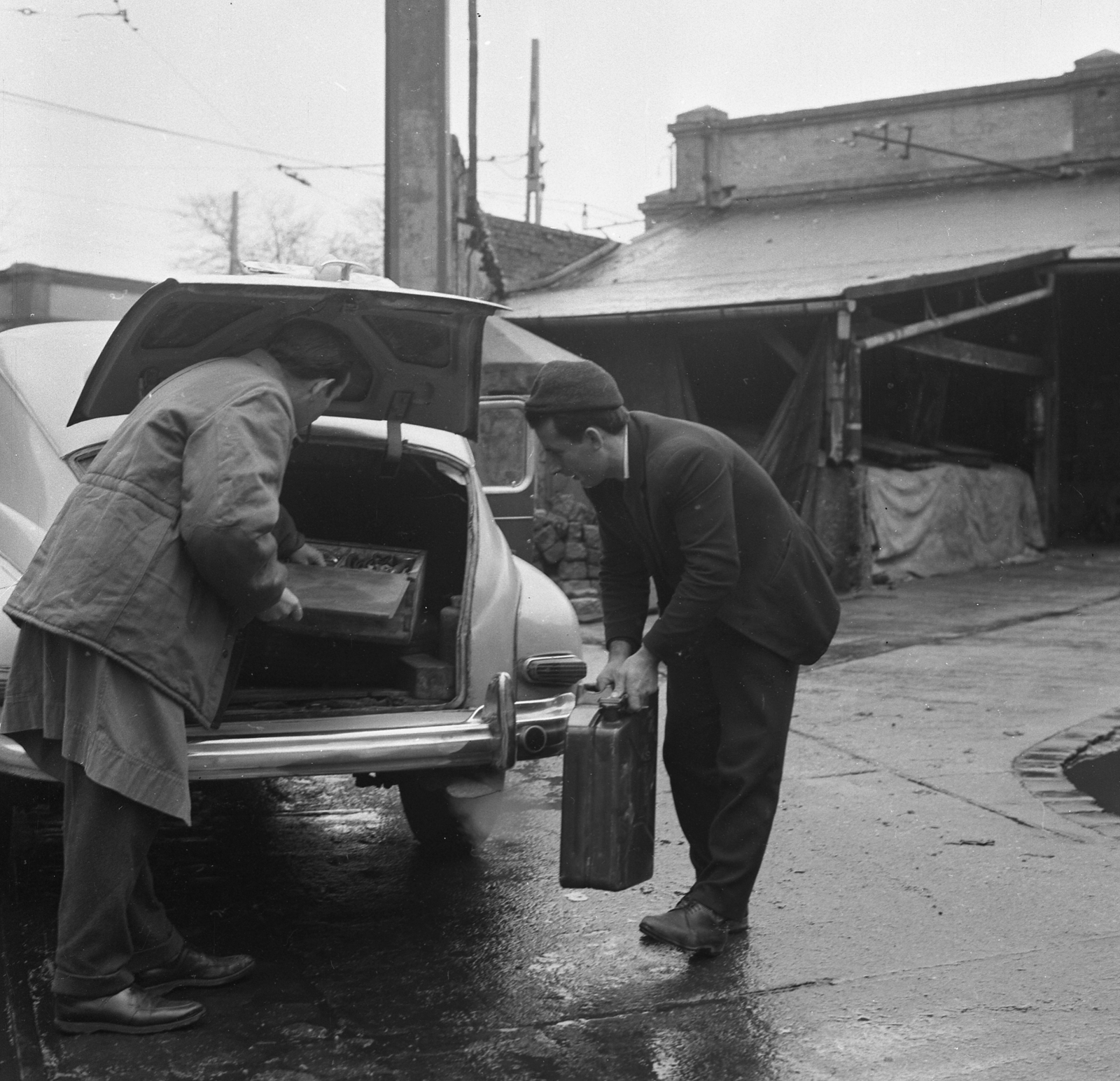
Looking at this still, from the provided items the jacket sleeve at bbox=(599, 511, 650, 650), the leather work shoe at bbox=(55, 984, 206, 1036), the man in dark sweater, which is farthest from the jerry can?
the leather work shoe at bbox=(55, 984, 206, 1036)

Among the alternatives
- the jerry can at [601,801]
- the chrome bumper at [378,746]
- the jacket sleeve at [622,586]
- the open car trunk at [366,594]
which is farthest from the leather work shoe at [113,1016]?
the jacket sleeve at [622,586]

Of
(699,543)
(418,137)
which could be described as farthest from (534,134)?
(699,543)

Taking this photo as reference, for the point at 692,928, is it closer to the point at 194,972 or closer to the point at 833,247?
the point at 194,972

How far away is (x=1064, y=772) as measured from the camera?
19.9 feet

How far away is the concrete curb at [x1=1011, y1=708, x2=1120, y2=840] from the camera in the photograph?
525 cm

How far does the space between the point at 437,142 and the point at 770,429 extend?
5.86 m

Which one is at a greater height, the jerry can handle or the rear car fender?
the rear car fender

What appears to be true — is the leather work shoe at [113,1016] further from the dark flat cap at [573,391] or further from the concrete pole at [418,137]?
the concrete pole at [418,137]

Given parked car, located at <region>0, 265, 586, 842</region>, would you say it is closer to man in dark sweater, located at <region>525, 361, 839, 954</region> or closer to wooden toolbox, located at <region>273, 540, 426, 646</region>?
wooden toolbox, located at <region>273, 540, 426, 646</region>

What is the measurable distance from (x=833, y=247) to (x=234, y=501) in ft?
54.0

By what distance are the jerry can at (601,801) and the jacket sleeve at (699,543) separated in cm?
27

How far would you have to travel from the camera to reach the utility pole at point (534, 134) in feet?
135

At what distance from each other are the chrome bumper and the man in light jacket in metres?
0.24

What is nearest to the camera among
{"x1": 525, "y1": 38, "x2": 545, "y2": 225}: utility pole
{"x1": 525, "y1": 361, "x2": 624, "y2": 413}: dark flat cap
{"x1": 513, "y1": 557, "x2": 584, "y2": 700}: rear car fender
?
{"x1": 525, "y1": 361, "x2": 624, "y2": 413}: dark flat cap
